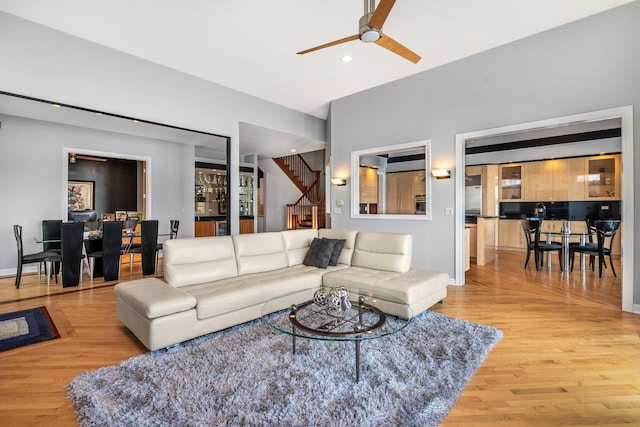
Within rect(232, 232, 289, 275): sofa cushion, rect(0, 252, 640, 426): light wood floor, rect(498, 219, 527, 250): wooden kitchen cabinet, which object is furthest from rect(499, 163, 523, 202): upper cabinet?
rect(232, 232, 289, 275): sofa cushion

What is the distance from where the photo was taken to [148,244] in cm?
540

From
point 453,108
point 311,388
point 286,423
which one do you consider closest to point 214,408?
point 286,423

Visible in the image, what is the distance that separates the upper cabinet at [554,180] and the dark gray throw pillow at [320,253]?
22.5 feet

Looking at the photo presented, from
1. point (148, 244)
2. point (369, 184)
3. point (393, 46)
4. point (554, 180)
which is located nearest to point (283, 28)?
point (393, 46)

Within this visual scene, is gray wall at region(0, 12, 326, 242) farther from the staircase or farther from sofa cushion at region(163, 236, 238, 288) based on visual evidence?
the staircase

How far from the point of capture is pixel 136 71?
14.8ft

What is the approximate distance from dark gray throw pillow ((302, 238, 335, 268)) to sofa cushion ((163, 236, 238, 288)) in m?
1.04

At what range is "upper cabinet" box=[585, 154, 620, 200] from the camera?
7.23 metres

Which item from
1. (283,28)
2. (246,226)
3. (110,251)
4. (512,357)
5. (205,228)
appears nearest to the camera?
(512,357)

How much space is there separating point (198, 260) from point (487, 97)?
180 inches

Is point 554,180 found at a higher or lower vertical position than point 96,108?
lower

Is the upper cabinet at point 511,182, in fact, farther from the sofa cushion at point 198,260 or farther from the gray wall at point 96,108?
the sofa cushion at point 198,260

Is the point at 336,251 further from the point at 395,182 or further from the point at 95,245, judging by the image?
the point at 395,182

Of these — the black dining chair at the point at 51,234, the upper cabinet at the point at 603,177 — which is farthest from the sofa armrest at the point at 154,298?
the upper cabinet at the point at 603,177
